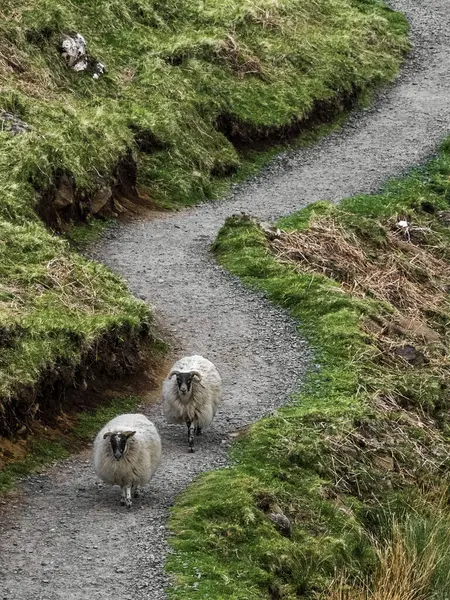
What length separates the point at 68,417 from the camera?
14438 millimetres

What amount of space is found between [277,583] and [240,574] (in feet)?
1.25

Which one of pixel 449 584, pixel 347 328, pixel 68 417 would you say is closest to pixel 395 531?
pixel 449 584

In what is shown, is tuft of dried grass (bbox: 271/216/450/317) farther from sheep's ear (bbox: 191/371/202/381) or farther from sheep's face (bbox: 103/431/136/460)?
sheep's face (bbox: 103/431/136/460)

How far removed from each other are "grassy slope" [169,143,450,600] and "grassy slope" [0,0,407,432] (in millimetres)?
2550

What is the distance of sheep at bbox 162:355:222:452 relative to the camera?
14.1m

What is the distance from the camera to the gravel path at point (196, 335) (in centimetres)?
1140

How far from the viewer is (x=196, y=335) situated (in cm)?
1744

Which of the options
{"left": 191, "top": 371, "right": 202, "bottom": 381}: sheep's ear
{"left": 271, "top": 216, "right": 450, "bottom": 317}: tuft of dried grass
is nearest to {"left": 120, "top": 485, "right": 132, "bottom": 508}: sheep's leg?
{"left": 191, "top": 371, "right": 202, "bottom": 381}: sheep's ear

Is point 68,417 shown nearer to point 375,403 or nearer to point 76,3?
point 375,403

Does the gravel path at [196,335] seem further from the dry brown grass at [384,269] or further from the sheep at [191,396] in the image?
the dry brown grass at [384,269]

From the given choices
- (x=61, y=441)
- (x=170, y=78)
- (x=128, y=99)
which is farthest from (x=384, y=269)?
(x=61, y=441)

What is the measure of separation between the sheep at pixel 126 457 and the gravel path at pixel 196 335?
0.82 feet

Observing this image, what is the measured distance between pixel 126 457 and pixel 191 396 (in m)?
1.80

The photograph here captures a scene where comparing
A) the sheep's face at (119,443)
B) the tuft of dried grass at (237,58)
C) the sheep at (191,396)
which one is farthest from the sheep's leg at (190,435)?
A: the tuft of dried grass at (237,58)
